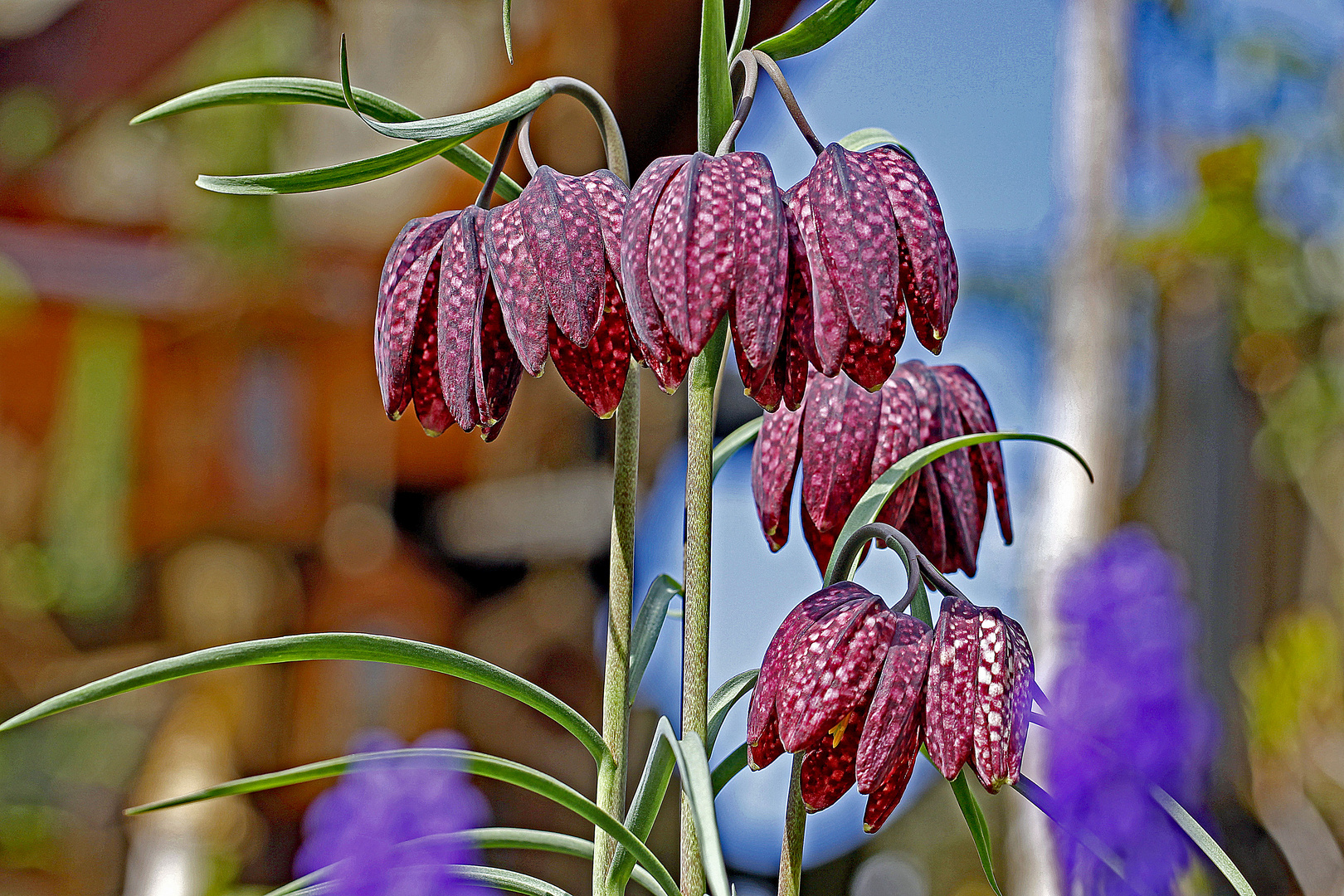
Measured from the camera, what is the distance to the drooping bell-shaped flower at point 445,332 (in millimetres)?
428

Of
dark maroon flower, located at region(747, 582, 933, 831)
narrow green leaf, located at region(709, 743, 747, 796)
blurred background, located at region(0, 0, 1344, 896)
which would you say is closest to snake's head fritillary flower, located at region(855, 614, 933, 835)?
dark maroon flower, located at region(747, 582, 933, 831)

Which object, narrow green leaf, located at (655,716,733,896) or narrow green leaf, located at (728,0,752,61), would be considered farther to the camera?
narrow green leaf, located at (728,0,752,61)

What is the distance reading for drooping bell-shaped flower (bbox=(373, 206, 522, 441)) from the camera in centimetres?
43

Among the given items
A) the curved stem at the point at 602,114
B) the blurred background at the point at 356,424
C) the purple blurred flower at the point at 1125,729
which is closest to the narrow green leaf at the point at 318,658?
the curved stem at the point at 602,114

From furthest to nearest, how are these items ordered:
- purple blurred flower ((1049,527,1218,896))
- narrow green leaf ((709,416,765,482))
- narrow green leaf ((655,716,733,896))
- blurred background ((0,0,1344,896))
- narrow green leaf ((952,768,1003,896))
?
blurred background ((0,0,1344,896))
purple blurred flower ((1049,527,1218,896))
narrow green leaf ((709,416,765,482))
narrow green leaf ((952,768,1003,896))
narrow green leaf ((655,716,733,896))

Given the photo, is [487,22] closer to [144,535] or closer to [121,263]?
[121,263]

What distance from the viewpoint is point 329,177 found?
0.43m

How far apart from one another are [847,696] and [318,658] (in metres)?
0.20

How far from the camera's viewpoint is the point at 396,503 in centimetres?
219

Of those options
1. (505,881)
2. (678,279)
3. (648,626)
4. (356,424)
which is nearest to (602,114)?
(678,279)

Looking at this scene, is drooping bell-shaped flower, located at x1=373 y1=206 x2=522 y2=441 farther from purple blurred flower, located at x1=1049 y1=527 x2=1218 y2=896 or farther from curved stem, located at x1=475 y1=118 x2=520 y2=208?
purple blurred flower, located at x1=1049 y1=527 x2=1218 y2=896

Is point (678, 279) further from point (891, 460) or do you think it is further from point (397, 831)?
point (397, 831)

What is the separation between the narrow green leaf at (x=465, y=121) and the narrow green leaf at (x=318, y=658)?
19cm

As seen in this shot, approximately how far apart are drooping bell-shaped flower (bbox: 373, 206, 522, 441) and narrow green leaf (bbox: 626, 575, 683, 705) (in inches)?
5.4
